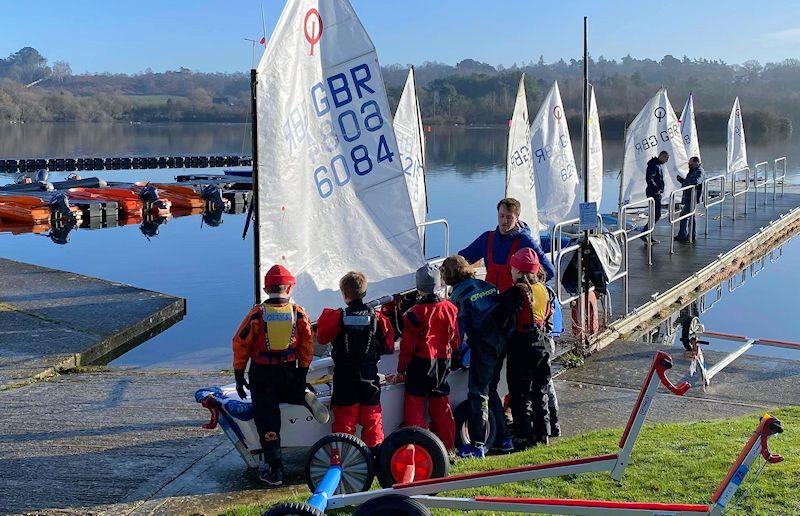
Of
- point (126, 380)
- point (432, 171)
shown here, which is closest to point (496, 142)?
point (432, 171)

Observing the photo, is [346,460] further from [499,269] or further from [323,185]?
[499,269]

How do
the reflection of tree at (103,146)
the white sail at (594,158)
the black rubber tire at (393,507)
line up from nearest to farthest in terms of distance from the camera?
the black rubber tire at (393,507) → the white sail at (594,158) → the reflection of tree at (103,146)

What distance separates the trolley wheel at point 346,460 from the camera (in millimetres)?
5676

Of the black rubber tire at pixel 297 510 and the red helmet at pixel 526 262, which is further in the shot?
the red helmet at pixel 526 262

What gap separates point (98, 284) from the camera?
14.8 metres

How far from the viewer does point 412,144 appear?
A: 15.0m

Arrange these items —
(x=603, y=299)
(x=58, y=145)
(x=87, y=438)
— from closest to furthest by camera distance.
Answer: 1. (x=87, y=438)
2. (x=603, y=299)
3. (x=58, y=145)

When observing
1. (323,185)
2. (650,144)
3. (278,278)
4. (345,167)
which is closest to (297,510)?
(278,278)

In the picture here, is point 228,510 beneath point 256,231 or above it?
beneath

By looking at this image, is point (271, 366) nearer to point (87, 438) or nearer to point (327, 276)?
point (327, 276)

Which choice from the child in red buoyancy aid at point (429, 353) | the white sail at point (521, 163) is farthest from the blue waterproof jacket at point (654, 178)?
the child in red buoyancy aid at point (429, 353)

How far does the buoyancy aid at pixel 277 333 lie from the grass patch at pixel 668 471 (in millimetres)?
906

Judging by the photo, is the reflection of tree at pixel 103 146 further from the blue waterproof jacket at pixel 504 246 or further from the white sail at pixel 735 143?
the blue waterproof jacket at pixel 504 246

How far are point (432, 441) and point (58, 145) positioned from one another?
95.1 m
